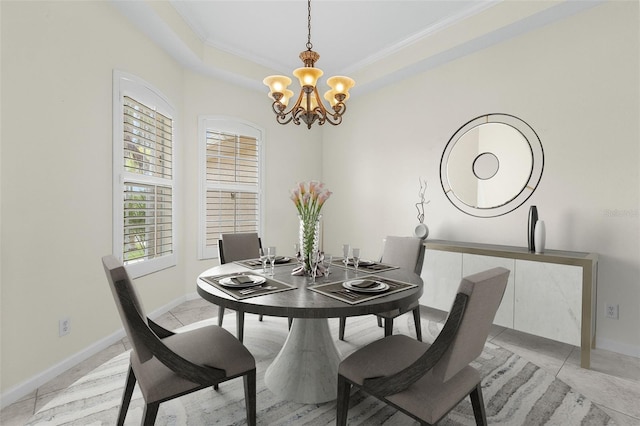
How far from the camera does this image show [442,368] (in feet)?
3.80

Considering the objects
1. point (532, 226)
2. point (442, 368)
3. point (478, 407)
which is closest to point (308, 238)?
point (442, 368)

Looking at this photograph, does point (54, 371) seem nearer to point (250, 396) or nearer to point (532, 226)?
point (250, 396)

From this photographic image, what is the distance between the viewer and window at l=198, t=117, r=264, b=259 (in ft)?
12.9

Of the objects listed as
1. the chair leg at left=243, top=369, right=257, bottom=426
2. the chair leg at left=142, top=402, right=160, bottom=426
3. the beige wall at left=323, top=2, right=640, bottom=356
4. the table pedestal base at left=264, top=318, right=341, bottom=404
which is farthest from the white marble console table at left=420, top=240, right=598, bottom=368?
the chair leg at left=142, top=402, right=160, bottom=426

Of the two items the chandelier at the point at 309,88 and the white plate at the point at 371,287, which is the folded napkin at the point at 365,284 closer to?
the white plate at the point at 371,287

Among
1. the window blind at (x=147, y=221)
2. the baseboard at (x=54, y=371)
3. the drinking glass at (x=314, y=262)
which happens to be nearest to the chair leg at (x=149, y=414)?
the drinking glass at (x=314, y=262)

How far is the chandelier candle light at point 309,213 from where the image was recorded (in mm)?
1902

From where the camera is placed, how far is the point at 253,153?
435 centimetres

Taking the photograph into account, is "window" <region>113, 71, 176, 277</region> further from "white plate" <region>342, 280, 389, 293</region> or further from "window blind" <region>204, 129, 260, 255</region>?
"white plate" <region>342, 280, 389, 293</region>

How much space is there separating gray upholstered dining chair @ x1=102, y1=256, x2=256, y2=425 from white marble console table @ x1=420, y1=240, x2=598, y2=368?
2.20m

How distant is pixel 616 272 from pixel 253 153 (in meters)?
3.96

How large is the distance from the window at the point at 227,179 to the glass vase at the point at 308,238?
235 cm

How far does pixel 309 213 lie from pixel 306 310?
727 millimetres

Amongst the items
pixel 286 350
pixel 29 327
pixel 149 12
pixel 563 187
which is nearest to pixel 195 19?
pixel 149 12
